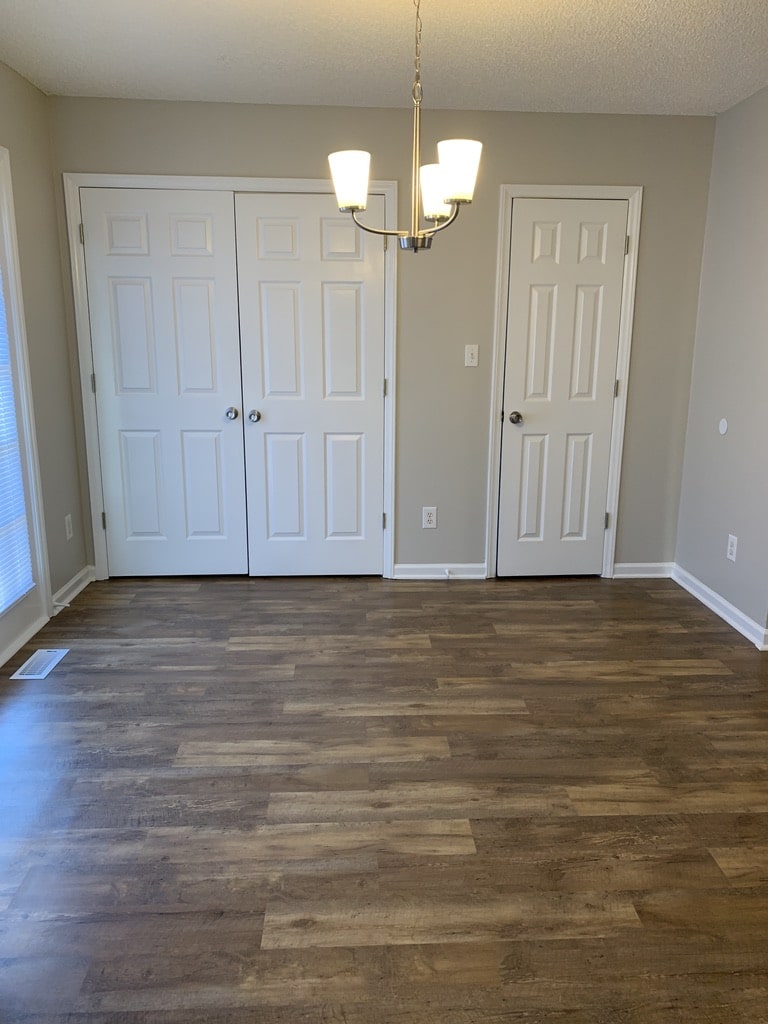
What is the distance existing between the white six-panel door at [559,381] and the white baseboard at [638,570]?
0.14 m

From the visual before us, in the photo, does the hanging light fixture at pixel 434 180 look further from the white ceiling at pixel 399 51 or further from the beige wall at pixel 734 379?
the beige wall at pixel 734 379

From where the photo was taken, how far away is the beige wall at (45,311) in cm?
325

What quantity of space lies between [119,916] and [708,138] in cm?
425

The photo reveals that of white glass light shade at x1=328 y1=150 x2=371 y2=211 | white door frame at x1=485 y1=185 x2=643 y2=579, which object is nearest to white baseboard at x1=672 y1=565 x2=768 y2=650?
white door frame at x1=485 y1=185 x2=643 y2=579

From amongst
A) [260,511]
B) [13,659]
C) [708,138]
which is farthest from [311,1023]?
[708,138]

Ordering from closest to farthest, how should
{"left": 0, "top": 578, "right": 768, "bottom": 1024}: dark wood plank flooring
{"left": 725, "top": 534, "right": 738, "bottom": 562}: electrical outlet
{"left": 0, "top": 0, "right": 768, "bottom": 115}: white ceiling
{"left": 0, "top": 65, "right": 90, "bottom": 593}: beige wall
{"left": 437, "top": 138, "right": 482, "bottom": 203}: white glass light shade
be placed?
1. {"left": 0, "top": 578, "right": 768, "bottom": 1024}: dark wood plank flooring
2. {"left": 437, "top": 138, "right": 482, "bottom": 203}: white glass light shade
3. {"left": 0, "top": 0, "right": 768, "bottom": 115}: white ceiling
4. {"left": 0, "top": 65, "right": 90, "bottom": 593}: beige wall
5. {"left": 725, "top": 534, "right": 738, "bottom": 562}: electrical outlet

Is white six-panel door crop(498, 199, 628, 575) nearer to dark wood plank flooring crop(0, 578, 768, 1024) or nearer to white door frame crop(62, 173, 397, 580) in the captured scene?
white door frame crop(62, 173, 397, 580)

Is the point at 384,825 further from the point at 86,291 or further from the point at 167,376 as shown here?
the point at 86,291

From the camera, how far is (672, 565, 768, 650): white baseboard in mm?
3338

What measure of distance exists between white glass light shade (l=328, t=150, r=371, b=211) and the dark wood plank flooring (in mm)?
1761

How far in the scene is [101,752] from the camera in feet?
8.10

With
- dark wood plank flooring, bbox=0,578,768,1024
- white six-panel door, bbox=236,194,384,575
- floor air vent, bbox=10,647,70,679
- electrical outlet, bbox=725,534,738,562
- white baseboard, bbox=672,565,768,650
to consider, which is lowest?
dark wood plank flooring, bbox=0,578,768,1024

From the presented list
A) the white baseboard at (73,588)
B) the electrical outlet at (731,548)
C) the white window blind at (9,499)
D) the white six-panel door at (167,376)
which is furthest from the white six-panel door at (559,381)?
the white window blind at (9,499)

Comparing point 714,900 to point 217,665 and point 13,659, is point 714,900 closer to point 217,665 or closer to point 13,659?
point 217,665
